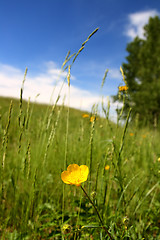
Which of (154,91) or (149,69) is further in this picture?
(149,69)

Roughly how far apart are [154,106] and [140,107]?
85cm

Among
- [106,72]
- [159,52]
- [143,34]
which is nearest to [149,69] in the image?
[159,52]

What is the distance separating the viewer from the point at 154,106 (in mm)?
10008

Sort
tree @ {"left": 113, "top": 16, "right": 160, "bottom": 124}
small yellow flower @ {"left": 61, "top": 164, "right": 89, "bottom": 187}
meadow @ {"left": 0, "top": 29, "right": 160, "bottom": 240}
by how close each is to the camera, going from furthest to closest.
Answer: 1. tree @ {"left": 113, "top": 16, "right": 160, "bottom": 124}
2. meadow @ {"left": 0, "top": 29, "right": 160, "bottom": 240}
3. small yellow flower @ {"left": 61, "top": 164, "right": 89, "bottom": 187}

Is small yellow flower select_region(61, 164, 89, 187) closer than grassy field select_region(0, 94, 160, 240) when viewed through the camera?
Yes

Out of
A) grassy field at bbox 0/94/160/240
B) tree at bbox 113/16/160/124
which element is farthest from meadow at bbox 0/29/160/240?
tree at bbox 113/16/160/124

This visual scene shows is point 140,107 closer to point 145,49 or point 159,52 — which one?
point 159,52

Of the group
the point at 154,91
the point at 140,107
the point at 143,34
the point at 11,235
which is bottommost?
the point at 11,235

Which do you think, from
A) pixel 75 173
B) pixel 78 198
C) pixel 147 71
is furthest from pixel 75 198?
pixel 147 71

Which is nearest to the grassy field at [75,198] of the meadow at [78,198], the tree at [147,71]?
the meadow at [78,198]

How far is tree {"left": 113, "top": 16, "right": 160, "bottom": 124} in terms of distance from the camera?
402 inches

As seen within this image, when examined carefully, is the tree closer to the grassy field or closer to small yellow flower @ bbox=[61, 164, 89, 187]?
the grassy field

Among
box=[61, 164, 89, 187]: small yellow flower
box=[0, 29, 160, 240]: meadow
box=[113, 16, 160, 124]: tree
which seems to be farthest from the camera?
box=[113, 16, 160, 124]: tree

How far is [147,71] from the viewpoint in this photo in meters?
11.2
